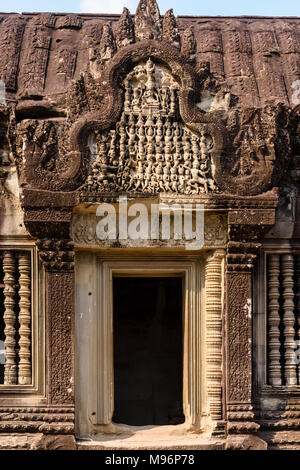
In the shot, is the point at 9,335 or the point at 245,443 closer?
the point at 245,443

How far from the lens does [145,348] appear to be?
41.4 ft

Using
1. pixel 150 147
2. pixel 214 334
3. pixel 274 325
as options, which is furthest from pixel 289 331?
pixel 150 147

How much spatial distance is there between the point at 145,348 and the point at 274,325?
4591mm

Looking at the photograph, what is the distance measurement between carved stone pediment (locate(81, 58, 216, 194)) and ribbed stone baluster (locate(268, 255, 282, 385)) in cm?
119

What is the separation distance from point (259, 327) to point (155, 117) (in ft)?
7.83

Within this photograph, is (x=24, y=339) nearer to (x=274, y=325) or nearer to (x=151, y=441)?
(x=151, y=441)

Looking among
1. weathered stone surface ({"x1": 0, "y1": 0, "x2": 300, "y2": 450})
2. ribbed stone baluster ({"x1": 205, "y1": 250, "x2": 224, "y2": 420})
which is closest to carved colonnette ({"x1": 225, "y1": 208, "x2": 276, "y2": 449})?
weathered stone surface ({"x1": 0, "y1": 0, "x2": 300, "y2": 450})

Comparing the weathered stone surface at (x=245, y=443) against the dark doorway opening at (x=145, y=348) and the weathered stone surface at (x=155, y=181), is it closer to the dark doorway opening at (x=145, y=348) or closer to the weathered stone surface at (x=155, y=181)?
the weathered stone surface at (x=155, y=181)

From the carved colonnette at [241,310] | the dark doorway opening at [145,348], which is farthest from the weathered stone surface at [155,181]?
the dark doorway opening at [145,348]

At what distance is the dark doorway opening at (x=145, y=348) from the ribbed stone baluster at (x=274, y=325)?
416 cm

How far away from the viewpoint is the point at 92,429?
8031mm

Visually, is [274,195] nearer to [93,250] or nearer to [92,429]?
[93,250]

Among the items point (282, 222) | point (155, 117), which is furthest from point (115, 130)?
point (282, 222)

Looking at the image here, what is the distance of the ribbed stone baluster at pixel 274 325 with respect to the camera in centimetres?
829
